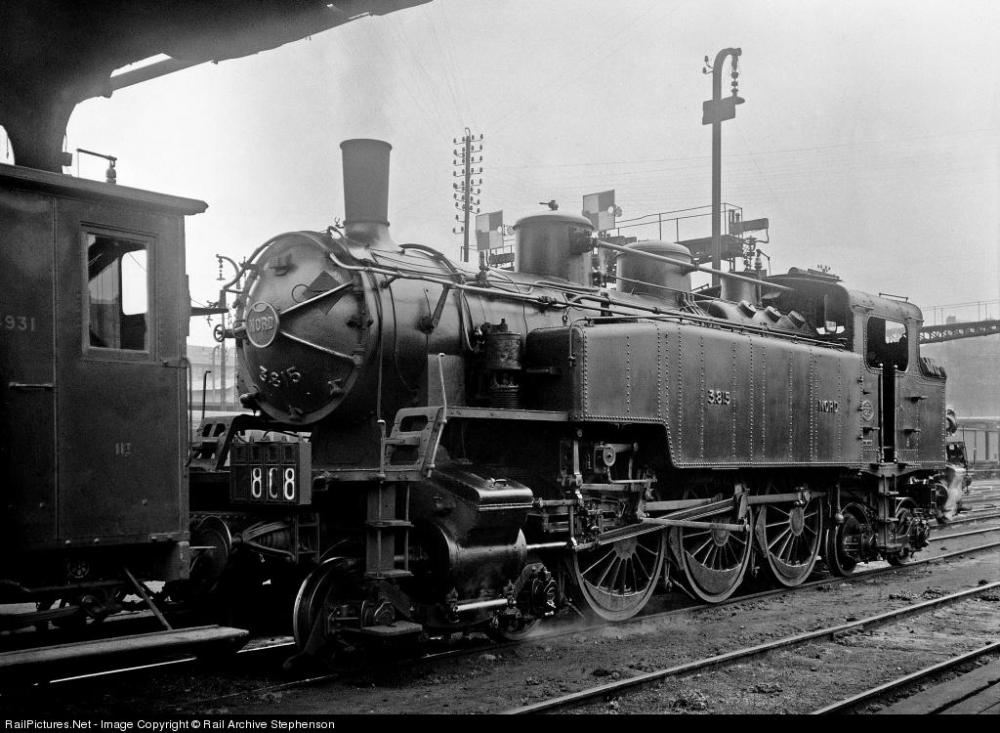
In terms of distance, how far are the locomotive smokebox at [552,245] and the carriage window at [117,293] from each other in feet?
14.1

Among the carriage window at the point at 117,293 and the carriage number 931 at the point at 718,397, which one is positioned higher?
the carriage window at the point at 117,293

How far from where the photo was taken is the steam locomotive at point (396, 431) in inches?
198

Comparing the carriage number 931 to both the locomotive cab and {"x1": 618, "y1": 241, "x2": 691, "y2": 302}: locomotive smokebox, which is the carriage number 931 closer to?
{"x1": 618, "y1": 241, "x2": 691, "y2": 302}: locomotive smokebox

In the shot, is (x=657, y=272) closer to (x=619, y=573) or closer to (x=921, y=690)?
(x=619, y=573)

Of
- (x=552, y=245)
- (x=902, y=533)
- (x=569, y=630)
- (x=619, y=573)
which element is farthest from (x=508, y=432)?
(x=902, y=533)

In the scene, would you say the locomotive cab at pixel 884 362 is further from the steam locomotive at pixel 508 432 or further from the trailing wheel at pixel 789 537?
the trailing wheel at pixel 789 537

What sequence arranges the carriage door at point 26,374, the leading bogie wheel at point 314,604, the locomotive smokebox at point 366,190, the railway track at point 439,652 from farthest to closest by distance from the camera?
the locomotive smokebox at point 366,190 < the railway track at point 439,652 < the leading bogie wheel at point 314,604 < the carriage door at point 26,374

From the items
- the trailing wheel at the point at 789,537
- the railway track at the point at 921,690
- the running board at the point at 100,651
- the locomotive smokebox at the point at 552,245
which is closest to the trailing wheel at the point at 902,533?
the trailing wheel at the point at 789,537

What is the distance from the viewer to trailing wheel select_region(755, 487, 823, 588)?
10078mm

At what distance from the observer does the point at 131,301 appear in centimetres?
530

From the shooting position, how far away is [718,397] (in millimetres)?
8820

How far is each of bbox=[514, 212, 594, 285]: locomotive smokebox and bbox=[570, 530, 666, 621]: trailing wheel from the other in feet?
8.24

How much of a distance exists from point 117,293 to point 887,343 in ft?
32.5

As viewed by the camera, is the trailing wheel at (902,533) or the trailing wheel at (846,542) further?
the trailing wheel at (902,533)
